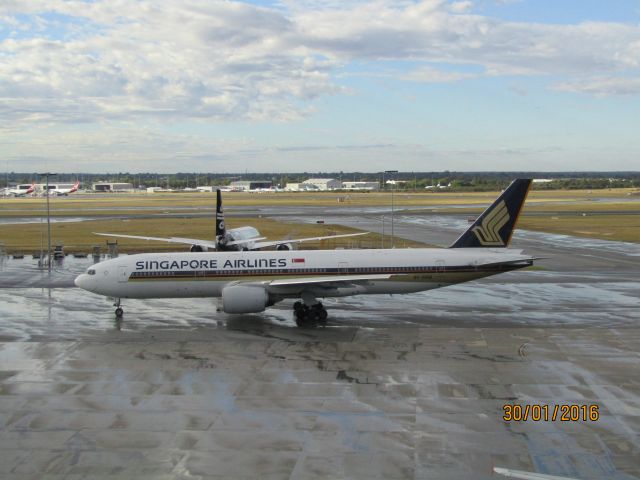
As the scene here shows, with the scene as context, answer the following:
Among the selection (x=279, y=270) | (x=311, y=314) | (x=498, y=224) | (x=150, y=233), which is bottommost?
(x=150, y=233)

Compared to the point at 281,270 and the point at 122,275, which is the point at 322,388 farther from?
the point at 122,275

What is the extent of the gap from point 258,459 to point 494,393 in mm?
8998

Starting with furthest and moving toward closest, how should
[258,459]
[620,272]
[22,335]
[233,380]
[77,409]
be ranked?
[620,272], [22,335], [233,380], [77,409], [258,459]

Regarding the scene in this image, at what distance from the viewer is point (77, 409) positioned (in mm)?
20797

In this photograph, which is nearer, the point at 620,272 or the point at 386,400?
the point at 386,400

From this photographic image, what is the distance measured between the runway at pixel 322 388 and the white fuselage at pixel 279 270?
5.68 ft

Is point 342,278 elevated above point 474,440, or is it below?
above

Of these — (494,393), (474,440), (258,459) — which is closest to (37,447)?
(258,459)

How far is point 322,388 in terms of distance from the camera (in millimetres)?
22672

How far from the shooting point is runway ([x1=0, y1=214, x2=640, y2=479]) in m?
16.8

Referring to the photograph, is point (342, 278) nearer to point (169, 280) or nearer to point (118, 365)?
point (169, 280)

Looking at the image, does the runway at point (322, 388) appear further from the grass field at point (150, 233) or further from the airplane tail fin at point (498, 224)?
the grass field at point (150, 233)
